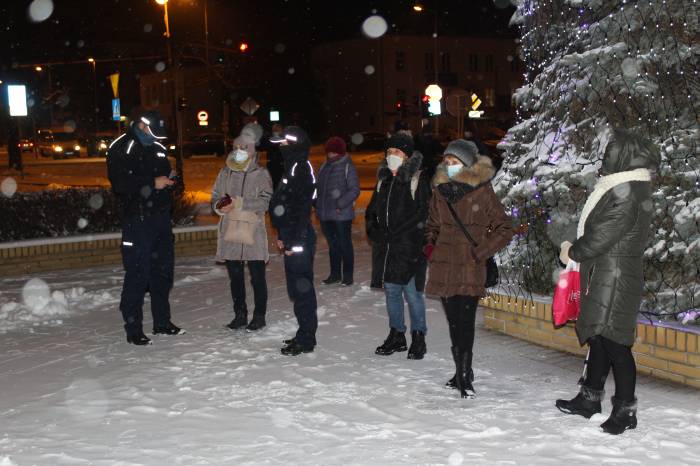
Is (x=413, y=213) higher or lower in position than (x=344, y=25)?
lower

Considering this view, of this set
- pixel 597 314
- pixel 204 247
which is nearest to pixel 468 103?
pixel 204 247

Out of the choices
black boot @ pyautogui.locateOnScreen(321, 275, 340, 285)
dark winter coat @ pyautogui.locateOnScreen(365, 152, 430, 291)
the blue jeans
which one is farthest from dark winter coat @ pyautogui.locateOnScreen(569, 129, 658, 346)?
black boot @ pyautogui.locateOnScreen(321, 275, 340, 285)

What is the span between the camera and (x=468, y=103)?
73.2ft

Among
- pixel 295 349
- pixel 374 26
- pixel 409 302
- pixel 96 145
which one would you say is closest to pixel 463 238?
pixel 409 302

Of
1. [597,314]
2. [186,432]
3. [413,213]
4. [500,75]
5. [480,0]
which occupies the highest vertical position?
[480,0]

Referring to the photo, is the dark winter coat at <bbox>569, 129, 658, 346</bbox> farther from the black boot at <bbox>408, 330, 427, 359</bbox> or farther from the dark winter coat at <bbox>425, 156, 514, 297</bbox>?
the black boot at <bbox>408, 330, 427, 359</bbox>

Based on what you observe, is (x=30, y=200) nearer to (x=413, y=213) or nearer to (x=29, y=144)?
(x=413, y=213)

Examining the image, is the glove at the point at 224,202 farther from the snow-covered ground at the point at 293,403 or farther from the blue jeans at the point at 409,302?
the blue jeans at the point at 409,302

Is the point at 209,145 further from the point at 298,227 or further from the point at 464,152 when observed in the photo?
the point at 464,152

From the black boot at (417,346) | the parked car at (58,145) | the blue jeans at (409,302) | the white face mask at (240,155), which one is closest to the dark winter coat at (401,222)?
the blue jeans at (409,302)

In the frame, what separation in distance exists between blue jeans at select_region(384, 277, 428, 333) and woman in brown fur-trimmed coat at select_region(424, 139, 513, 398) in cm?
88

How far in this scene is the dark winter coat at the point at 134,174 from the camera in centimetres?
766

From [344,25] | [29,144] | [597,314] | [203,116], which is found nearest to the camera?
[597,314]

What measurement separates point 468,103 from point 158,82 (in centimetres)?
7068
